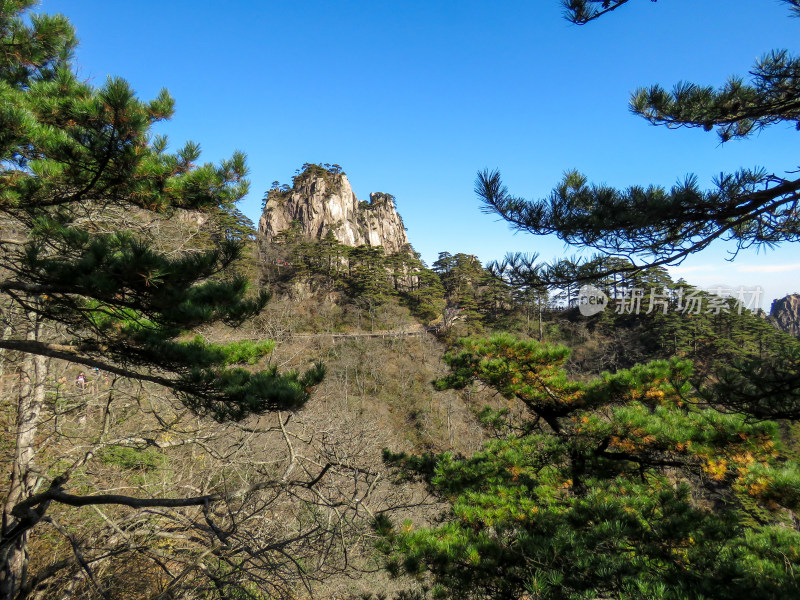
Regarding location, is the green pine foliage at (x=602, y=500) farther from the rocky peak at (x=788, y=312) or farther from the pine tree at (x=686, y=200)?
the rocky peak at (x=788, y=312)

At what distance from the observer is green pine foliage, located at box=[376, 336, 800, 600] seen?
5.94 ft

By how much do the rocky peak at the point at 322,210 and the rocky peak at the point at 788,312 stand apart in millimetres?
26846

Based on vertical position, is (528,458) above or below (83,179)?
below

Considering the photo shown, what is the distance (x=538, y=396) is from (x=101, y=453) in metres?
4.90

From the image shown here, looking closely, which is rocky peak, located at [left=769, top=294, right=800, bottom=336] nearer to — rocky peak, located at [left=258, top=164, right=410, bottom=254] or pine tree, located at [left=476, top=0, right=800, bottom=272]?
rocky peak, located at [left=258, top=164, right=410, bottom=254]

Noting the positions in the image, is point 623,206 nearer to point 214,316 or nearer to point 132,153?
point 214,316

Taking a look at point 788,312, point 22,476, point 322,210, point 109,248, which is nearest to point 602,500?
point 109,248

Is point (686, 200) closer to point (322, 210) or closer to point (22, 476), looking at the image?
point (22, 476)

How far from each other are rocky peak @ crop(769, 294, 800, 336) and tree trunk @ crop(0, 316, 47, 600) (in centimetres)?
3409

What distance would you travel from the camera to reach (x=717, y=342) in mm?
13742

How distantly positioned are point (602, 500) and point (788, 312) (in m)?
33.9

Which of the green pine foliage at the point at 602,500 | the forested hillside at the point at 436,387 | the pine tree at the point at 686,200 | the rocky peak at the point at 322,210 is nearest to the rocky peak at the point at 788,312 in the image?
the rocky peak at the point at 322,210

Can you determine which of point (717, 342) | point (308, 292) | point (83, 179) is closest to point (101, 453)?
point (83, 179)

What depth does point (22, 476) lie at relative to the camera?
297 centimetres
